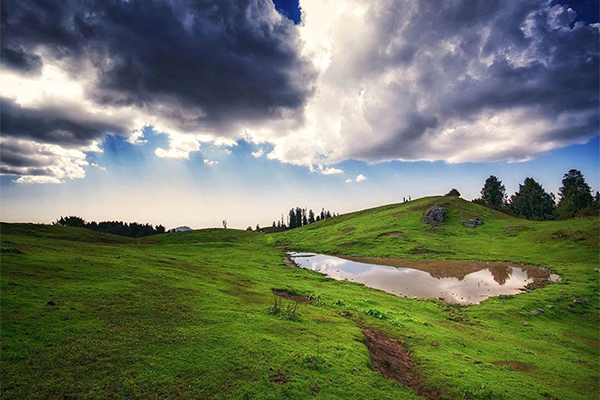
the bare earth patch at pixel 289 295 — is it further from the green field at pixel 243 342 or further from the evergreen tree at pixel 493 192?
the evergreen tree at pixel 493 192

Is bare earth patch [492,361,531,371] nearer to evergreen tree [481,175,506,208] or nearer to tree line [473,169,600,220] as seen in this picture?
tree line [473,169,600,220]

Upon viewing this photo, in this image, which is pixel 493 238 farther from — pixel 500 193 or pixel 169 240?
pixel 169 240

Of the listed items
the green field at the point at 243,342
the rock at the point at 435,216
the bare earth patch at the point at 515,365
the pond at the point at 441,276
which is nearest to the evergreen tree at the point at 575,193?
the rock at the point at 435,216

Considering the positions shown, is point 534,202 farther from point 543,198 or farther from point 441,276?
point 441,276

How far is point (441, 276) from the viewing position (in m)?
52.2

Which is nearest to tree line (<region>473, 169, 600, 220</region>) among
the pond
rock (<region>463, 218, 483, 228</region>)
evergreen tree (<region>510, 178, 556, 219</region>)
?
evergreen tree (<region>510, 178, 556, 219</region>)

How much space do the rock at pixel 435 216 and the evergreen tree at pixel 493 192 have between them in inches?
2398

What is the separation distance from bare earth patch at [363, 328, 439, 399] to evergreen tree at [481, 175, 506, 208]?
566ft

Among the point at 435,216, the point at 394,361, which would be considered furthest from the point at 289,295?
the point at 435,216

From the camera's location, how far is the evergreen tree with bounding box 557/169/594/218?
4751 inches

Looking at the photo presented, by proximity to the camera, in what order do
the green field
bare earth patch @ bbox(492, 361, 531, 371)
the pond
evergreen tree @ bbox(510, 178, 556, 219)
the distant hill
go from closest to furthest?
the green field, bare earth patch @ bbox(492, 361, 531, 371), the pond, the distant hill, evergreen tree @ bbox(510, 178, 556, 219)

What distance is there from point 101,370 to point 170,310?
20.8 ft

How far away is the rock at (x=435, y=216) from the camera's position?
11269cm

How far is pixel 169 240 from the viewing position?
124m
